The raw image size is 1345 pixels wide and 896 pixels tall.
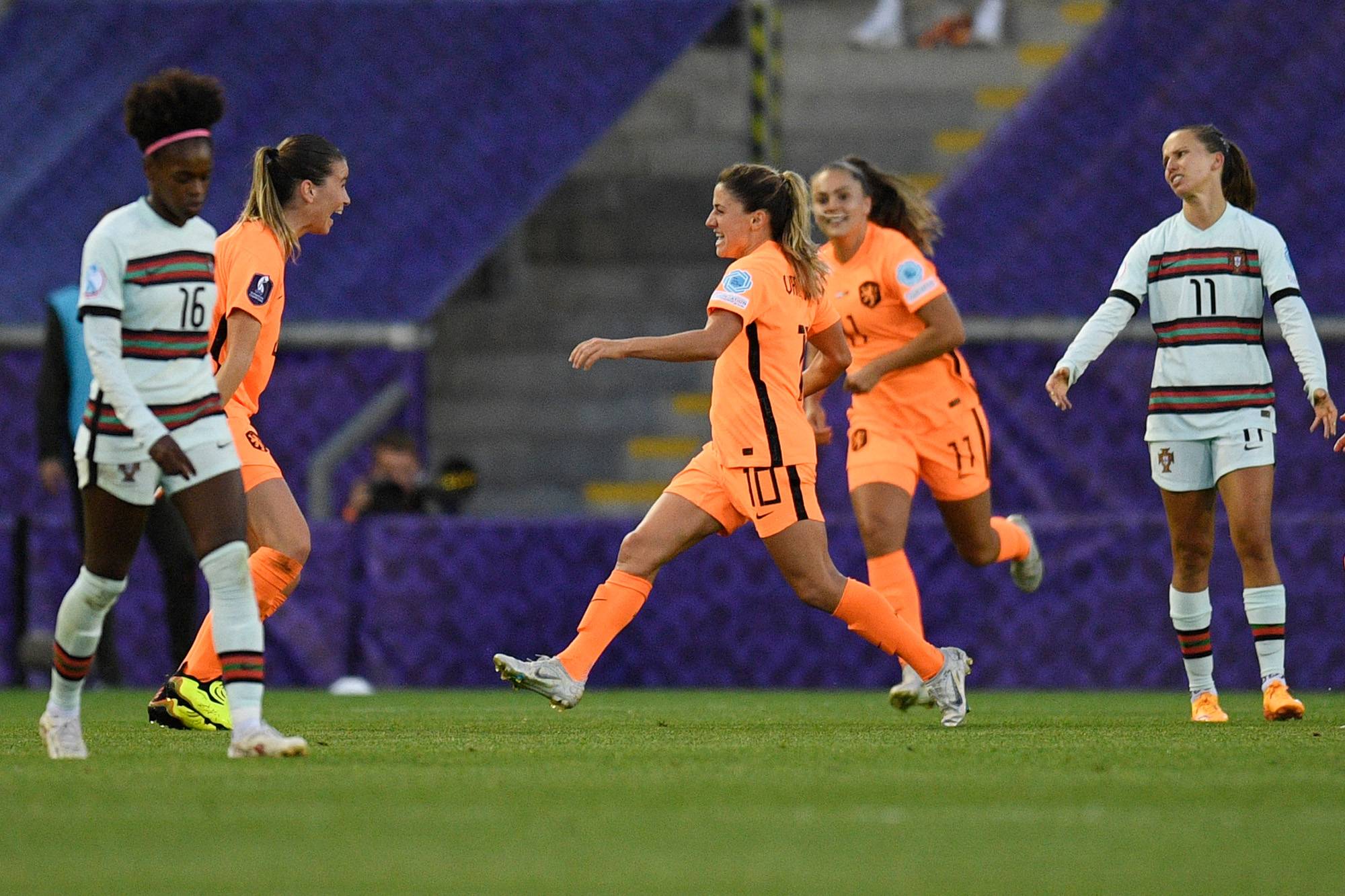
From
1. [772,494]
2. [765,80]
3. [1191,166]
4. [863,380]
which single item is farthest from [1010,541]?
[765,80]

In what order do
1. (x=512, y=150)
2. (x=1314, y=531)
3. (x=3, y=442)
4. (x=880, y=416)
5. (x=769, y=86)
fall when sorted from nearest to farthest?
(x=880, y=416) → (x=1314, y=531) → (x=3, y=442) → (x=512, y=150) → (x=769, y=86)

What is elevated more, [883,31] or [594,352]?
[883,31]

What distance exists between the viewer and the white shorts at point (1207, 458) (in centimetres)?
692

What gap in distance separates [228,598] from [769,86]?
1085 centimetres

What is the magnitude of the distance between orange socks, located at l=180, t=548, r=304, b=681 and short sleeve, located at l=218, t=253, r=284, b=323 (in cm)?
81

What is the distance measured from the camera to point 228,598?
520 cm

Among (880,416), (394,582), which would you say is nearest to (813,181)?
(880,416)

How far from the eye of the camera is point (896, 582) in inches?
300

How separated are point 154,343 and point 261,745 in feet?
3.53

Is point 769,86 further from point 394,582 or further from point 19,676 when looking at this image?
point 19,676

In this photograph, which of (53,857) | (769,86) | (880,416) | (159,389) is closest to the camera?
(53,857)

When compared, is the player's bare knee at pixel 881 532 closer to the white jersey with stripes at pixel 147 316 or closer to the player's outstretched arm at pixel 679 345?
the player's outstretched arm at pixel 679 345

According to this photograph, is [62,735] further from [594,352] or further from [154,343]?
[594,352]

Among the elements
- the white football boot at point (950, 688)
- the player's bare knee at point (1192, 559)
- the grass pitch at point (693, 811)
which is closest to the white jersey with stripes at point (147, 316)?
→ the grass pitch at point (693, 811)
